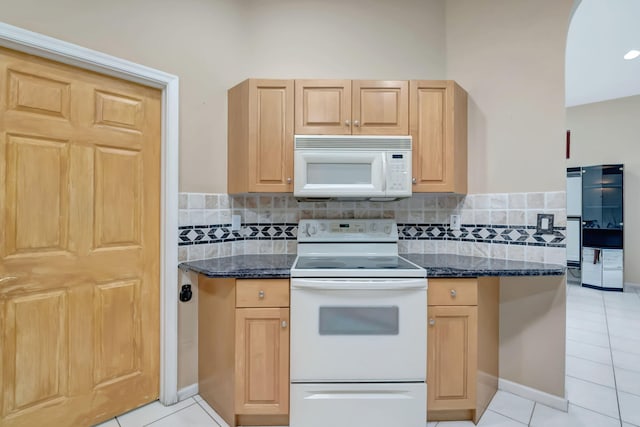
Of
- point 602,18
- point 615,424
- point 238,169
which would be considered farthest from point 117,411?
point 602,18

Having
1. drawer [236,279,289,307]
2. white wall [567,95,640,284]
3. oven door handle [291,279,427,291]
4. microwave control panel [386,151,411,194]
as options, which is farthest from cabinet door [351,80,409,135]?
white wall [567,95,640,284]

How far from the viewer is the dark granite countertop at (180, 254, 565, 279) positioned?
1700mm

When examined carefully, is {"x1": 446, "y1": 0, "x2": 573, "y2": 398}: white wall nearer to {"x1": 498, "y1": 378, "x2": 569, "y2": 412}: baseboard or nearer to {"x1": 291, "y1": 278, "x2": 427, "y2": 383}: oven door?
{"x1": 498, "y1": 378, "x2": 569, "y2": 412}: baseboard

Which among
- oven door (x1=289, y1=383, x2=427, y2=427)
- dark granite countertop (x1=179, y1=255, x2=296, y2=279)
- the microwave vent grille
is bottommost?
oven door (x1=289, y1=383, x2=427, y2=427)

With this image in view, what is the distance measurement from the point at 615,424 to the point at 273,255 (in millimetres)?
2301

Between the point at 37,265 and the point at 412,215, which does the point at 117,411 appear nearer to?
the point at 37,265

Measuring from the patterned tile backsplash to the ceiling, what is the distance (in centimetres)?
174

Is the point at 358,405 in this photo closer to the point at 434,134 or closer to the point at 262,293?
the point at 262,293

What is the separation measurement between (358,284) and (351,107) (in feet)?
3.85

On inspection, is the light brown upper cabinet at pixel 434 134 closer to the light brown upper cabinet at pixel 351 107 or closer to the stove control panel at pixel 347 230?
the light brown upper cabinet at pixel 351 107

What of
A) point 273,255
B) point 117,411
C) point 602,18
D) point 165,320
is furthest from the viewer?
point 602,18

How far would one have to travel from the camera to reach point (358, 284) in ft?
5.47

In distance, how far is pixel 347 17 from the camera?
2.36 m

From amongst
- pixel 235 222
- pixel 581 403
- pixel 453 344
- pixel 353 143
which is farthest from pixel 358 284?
pixel 581 403
